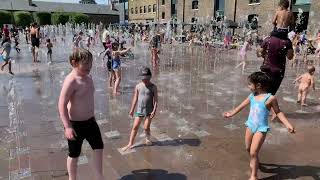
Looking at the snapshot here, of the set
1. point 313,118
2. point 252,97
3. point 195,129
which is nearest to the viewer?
point 252,97

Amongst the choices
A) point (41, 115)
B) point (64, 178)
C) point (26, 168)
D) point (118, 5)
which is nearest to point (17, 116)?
point (41, 115)

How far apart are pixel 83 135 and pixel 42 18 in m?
72.3

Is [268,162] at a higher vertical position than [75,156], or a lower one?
lower

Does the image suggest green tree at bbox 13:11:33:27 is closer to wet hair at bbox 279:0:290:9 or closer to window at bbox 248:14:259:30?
window at bbox 248:14:259:30

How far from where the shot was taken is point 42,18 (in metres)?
70.8

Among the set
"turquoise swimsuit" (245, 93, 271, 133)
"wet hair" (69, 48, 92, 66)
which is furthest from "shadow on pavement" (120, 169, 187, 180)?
"wet hair" (69, 48, 92, 66)

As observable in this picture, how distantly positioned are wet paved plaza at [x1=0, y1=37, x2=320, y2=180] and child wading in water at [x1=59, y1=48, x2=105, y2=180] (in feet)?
2.46

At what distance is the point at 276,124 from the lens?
6.69 meters

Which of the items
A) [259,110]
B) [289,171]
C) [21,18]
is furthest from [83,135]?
[21,18]

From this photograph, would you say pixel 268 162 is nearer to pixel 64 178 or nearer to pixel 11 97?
pixel 64 178

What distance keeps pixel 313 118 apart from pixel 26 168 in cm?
546

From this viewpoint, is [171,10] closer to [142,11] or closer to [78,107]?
[142,11]

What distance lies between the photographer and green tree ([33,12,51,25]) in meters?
70.0

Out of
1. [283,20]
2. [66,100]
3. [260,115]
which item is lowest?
[260,115]
